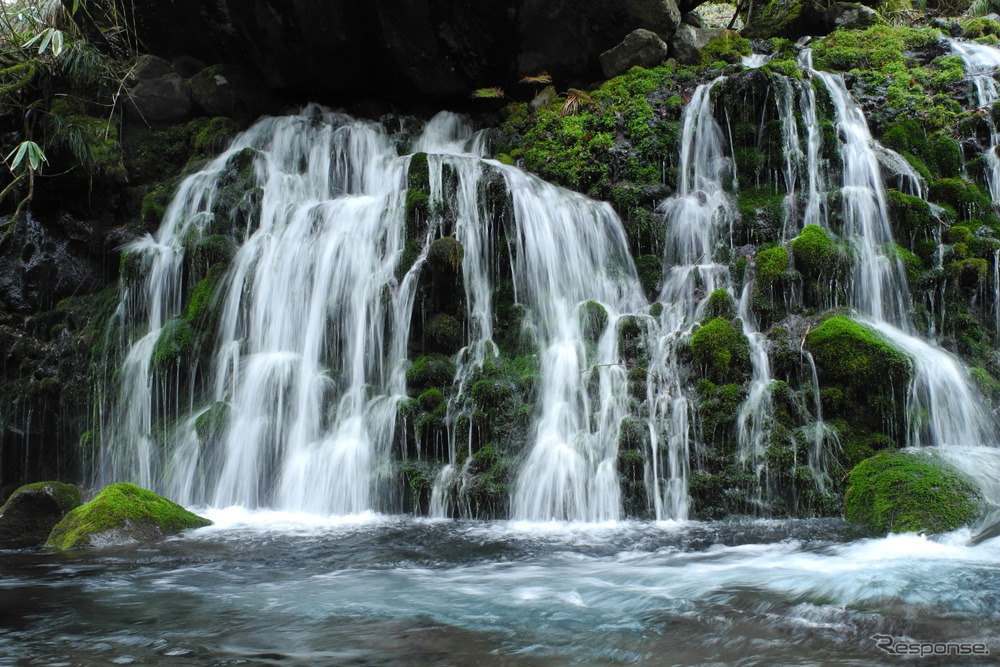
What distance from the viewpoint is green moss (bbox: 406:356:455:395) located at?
898cm

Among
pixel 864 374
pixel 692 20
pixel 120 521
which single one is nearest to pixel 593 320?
pixel 864 374

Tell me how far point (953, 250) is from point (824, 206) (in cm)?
184

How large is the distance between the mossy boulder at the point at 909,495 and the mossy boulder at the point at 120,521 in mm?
6656

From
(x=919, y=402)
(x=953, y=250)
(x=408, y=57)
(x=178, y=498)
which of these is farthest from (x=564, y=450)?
(x=408, y=57)

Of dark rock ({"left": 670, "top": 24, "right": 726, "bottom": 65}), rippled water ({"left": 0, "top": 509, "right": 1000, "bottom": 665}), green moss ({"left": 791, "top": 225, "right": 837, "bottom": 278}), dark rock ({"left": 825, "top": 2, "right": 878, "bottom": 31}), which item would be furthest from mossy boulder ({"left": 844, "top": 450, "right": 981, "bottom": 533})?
dark rock ({"left": 825, "top": 2, "right": 878, "bottom": 31})

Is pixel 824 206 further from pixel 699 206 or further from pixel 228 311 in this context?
pixel 228 311

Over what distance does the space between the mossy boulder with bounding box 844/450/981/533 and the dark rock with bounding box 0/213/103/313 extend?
12605mm

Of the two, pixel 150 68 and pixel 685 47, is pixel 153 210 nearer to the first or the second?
pixel 150 68

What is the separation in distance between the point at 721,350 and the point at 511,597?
4759 mm

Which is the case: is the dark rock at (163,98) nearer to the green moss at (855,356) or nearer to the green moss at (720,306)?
the green moss at (720,306)

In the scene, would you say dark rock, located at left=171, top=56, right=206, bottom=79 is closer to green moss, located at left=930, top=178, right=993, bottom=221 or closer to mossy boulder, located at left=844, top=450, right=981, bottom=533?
green moss, located at left=930, top=178, right=993, bottom=221

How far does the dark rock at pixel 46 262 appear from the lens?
12156 mm

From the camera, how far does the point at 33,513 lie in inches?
292

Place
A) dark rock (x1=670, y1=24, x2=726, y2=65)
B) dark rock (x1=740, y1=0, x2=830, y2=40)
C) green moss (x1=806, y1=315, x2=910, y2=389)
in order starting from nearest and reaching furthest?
green moss (x1=806, y1=315, x2=910, y2=389) < dark rock (x1=670, y1=24, x2=726, y2=65) < dark rock (x1=740, y1=0, x2=830, y2=40)
